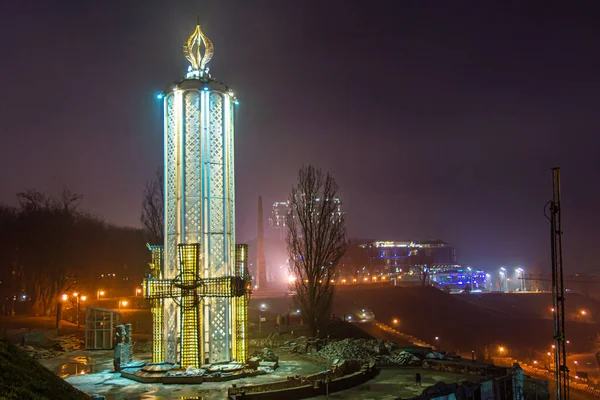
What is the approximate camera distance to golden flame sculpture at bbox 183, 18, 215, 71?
17.9 metres

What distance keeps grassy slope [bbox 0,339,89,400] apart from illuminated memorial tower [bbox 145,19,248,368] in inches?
238

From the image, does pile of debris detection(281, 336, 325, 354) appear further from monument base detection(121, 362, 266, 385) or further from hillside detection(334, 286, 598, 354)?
hillside detection(334, 286, 598, 354)

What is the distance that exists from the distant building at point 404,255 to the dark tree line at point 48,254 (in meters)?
71.3

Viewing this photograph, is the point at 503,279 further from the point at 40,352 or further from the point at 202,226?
the point at 202,226

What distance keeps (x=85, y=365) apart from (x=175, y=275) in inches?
227

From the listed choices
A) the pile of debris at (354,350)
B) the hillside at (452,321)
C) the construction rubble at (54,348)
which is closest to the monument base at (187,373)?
the pile of debris at (354,350)

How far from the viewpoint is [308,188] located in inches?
1249

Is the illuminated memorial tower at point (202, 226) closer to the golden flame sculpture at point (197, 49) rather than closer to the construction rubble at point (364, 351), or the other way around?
the golden flame sculpture at point (197, 49)

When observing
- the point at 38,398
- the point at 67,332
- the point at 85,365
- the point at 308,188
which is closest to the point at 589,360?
the point at 308,188

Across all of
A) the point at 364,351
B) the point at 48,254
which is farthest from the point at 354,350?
the point at 48,254

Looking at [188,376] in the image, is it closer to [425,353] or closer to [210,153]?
[210,153]

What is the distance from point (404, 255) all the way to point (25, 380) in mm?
140983

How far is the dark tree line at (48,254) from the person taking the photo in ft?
141

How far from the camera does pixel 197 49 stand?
1797cm
